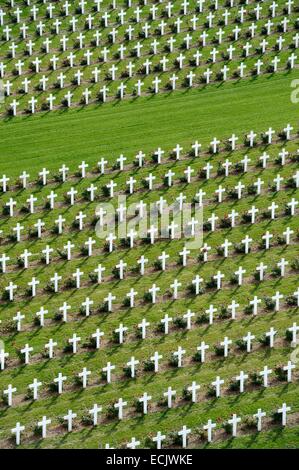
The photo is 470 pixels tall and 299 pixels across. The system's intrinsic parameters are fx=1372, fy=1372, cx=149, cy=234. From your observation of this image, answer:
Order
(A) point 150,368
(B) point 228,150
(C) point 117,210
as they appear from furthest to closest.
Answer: (B) point 228,150, (C) point 117,210, (A) point 150,368

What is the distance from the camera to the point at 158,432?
48344 millimetres

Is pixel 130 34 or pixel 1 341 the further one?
pixel 130 34

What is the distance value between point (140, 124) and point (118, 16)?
872cm

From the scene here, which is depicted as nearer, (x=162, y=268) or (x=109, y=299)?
(x=109, y=299)

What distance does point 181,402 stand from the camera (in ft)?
165

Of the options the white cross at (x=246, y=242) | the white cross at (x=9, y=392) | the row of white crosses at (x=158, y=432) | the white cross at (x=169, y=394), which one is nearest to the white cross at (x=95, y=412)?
the row of white crosses at (x=158, y=432)

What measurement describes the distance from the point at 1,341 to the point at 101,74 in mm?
18716

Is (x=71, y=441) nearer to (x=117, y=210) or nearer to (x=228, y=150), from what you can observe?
(x=117, y=210)

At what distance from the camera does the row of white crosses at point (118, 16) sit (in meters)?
69.5

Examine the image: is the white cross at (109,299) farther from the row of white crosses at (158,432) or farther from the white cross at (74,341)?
the row of white crosses at (158,432)

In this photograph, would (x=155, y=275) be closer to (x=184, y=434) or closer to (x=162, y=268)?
(x=162, y=268)

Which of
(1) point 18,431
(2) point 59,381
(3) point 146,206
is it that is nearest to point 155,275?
(3) point 146,206
